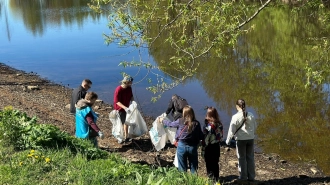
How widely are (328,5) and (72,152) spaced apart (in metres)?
5.82

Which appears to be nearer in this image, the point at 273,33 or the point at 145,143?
the point at 145,143

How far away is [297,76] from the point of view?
16.5m

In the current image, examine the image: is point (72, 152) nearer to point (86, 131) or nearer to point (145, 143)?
point (86, 131)

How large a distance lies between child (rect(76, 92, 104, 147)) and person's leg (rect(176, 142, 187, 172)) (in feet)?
4.42

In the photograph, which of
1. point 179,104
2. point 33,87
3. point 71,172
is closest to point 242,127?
point 179,104

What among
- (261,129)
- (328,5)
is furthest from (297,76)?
(328,5)

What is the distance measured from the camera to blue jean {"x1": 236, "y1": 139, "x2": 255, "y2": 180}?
7074mm

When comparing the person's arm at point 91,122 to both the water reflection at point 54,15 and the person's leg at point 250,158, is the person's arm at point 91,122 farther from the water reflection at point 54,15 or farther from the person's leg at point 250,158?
the water reflection at point 54,15

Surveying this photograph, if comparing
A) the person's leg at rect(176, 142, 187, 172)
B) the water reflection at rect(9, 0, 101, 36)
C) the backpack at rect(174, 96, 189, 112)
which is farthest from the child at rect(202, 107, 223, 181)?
the water reflection at rect(9, 0, 101, 36)

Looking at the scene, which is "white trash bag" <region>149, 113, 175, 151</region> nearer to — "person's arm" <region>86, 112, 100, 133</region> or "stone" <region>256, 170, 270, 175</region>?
"person's arm" <region>86, 112, 100, 133</region>

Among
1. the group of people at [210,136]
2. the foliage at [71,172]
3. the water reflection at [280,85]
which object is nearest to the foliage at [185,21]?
the group of people at [210,136]

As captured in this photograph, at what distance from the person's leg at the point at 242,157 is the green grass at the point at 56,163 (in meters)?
1.96

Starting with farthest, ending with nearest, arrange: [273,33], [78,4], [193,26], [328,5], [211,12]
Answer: [78,4]
[273,33]
[328,5]
[193,26]
[211,12]

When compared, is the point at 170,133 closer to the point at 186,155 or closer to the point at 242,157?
the point at 242,157
